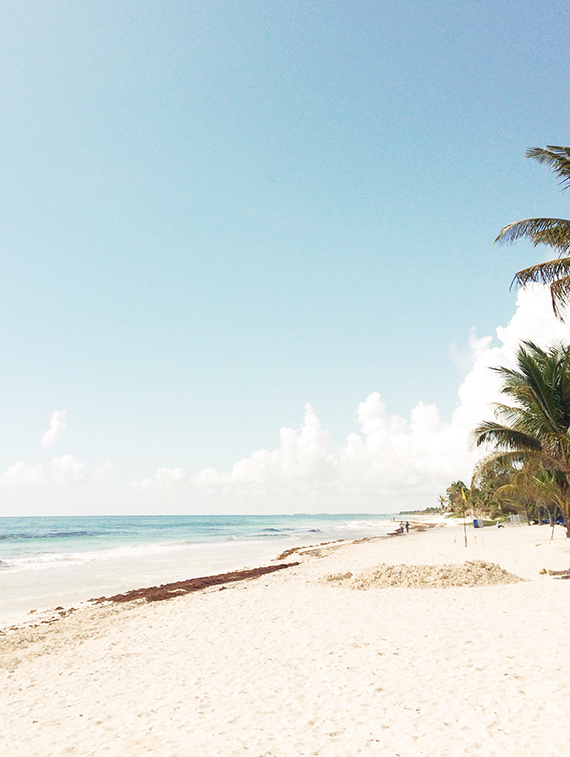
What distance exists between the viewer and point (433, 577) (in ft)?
46.3

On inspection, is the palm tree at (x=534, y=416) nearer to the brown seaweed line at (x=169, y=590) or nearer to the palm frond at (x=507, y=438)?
the palm frond at (x=507, y=438)

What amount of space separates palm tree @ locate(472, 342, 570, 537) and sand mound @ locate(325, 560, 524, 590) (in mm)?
4411

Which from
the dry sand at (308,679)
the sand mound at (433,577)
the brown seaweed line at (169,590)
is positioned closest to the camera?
the dry sand at (308,679)

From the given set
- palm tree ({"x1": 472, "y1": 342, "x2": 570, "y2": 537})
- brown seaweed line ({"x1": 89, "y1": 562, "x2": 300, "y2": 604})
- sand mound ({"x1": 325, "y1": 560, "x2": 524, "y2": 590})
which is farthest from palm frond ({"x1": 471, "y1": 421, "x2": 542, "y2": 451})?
brown seaweed line ({"x1": 89, "y1": 562, "x2": 300, "y2": 604})

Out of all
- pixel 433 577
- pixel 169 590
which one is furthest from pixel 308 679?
pixel 169 590

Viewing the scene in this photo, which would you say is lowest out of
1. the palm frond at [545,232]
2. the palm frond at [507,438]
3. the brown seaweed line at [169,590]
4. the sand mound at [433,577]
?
the brown seaweed line at [169,590]

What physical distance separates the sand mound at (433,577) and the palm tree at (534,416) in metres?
4.41

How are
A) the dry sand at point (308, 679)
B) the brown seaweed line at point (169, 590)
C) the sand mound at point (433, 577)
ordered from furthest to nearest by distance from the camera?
the brown seaweed line at point (169, 590) → the sand mound at point (433, 577) → the dry sand at point (308, 679)

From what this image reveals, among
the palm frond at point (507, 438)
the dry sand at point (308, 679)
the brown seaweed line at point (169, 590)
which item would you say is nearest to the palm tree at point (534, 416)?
the palm frond at point (507, 438)

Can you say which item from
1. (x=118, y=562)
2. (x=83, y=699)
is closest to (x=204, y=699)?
(x=83, y=699)

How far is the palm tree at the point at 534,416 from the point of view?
1772cm

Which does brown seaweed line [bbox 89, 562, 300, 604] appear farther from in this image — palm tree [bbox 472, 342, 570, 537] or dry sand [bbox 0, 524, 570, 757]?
palm tree [bbox 472, 342, 570, 537]

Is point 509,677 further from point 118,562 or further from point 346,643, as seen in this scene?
point 118,562

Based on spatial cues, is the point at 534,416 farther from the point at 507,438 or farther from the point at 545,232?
the point at 545,232
